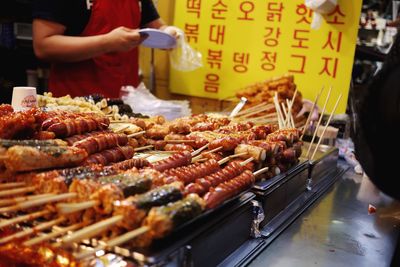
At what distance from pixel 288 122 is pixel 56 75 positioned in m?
2.89

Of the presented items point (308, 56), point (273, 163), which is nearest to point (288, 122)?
point (273, 163)

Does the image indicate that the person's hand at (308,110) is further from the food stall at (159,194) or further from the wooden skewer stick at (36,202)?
the wooden skewer stick at (36,202)

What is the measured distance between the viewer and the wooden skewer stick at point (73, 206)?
157 centimetres

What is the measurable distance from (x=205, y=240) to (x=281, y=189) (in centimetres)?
110

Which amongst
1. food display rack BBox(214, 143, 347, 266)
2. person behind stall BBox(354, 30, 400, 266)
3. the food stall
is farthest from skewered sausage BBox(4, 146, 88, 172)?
person behind stall BBox(354, 30, 400, 266)

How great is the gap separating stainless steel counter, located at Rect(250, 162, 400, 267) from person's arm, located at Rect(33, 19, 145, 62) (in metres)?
2.72

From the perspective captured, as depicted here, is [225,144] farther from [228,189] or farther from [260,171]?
[228,189]

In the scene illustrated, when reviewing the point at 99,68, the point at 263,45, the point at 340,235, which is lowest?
the point at 340,235

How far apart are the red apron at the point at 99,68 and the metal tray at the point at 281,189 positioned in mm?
2898

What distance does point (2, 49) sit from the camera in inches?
277

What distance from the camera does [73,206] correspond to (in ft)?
5.15

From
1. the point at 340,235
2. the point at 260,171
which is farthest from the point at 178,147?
the point at 340,235

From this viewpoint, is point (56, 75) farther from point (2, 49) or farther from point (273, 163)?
point (273, 163)

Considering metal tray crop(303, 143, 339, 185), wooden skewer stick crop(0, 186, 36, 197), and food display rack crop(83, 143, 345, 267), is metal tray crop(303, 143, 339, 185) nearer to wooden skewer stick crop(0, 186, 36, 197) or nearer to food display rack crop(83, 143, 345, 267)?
food display rack crop(83, 143, 345, 267)
